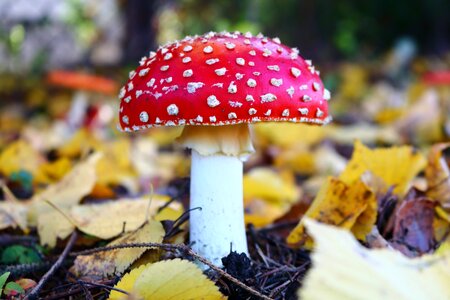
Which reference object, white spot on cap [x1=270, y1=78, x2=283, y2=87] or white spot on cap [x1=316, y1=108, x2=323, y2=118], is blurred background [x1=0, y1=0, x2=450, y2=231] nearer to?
white spot on cap [x1=316, y1=108, x2=323, y2=118]

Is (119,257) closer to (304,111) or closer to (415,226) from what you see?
(304,111)

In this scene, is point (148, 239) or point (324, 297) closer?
point (324, 297)

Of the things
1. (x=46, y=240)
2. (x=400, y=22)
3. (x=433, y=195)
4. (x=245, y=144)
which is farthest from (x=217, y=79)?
(x=400, y=22)

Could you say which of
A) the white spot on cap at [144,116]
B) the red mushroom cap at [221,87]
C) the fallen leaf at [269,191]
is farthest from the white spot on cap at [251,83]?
the fallen leaf at [269,191]

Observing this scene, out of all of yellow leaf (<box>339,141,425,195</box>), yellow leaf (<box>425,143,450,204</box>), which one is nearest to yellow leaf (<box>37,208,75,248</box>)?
yellow leaf (<box>339,141,425,195</box>)

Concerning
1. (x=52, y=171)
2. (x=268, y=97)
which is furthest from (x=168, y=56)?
(x=52, y=171)

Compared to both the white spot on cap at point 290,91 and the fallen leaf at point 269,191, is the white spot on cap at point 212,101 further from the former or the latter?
the fallen leaf at point 269,191

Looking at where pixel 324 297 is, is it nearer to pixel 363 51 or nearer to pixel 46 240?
pixel 46 240
